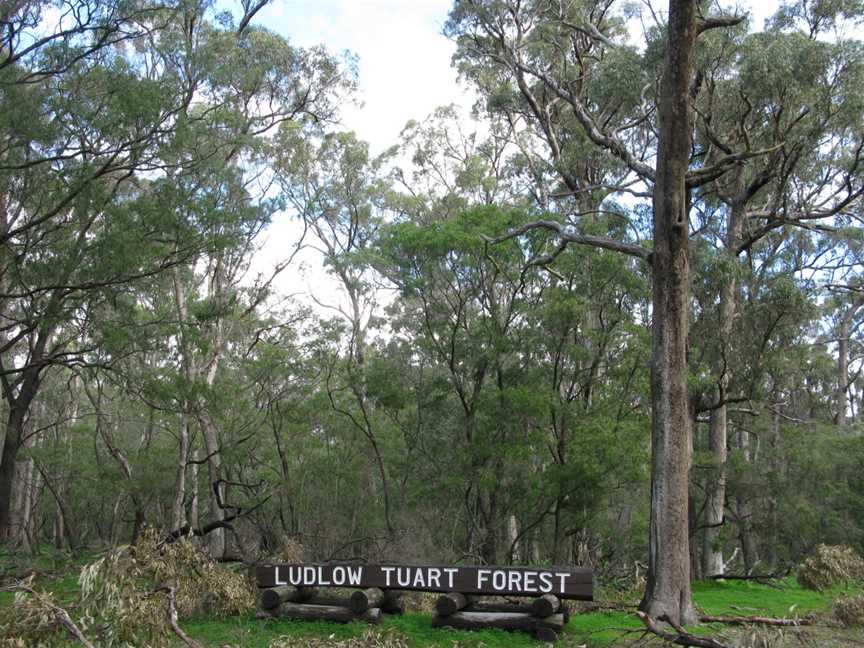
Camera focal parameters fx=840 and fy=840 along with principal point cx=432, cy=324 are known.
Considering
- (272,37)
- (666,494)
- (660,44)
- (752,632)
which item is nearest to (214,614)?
(666,494)

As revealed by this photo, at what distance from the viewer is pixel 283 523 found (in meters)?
19.2

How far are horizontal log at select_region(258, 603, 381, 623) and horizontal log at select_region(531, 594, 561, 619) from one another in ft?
6.62

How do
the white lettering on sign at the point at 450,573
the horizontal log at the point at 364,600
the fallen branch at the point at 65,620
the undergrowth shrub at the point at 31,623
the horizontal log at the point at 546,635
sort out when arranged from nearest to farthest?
1. the fallen branch at the point at 65,620
2. the undergrowth shrub at the point at 31,623
3. the horizontal log at the point at 546,635
4. the white lettering on sign at the point at 450,573
5. the horizontal log at the point at 364,600

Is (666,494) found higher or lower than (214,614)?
higher

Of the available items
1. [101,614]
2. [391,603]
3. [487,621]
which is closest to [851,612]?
[487,621]

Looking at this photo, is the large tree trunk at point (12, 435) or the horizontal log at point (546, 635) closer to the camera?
the horizontal log at point (546, 635)

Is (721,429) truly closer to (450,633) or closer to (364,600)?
(450,633)

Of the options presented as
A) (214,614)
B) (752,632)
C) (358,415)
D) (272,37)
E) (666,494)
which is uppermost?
(272,37)

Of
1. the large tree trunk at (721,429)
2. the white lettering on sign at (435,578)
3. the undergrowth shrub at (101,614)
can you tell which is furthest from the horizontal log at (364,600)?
the large tree trunk at (721,429)

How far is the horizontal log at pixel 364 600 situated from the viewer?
10.4m

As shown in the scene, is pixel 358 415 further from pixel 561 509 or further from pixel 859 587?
pixel 859 587

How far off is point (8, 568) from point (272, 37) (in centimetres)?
1371

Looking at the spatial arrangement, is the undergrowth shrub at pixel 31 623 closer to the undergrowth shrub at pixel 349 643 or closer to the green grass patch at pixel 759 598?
the undergrowth shrub at pixel 349 643

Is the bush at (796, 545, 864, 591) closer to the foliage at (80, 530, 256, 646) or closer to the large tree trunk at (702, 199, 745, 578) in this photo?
the large tree trunk at (702, 199, 745, 578)
